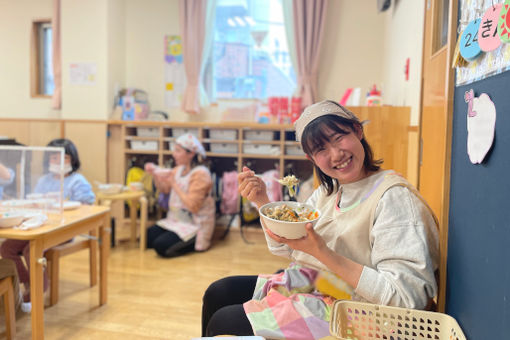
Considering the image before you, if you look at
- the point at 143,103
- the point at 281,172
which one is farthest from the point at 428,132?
the point at 143,103

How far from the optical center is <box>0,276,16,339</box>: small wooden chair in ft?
6.49

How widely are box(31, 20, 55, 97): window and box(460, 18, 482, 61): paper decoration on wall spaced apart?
17.6ft

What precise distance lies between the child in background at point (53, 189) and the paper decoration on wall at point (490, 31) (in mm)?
1974

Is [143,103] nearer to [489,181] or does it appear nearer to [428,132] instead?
[428,132]

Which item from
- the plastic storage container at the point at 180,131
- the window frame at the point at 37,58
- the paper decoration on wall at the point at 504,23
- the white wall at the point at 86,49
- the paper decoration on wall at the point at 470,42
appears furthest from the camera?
the window frame at the point at 37,58

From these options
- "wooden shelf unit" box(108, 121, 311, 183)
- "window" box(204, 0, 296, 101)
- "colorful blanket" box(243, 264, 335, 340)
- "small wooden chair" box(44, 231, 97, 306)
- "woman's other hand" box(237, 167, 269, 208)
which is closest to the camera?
"colorful blanket" box(243, 264, 335, 340)

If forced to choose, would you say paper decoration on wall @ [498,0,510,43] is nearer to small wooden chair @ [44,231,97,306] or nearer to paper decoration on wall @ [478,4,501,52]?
paper decoration on wall @ [478,4,501,52]

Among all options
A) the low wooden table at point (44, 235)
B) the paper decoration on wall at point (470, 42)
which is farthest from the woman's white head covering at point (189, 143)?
the paper decoration on wall at point (470, 42)

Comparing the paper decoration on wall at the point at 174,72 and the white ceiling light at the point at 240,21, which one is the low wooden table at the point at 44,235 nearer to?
the paper decoration on wall at the point at 174,72

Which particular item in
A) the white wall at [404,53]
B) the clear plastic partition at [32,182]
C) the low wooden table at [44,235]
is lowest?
the low wooden table at [44,235]

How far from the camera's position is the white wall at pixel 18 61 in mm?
5199

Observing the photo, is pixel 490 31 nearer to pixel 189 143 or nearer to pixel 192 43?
pixel 189 143

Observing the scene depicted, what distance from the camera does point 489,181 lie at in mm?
810

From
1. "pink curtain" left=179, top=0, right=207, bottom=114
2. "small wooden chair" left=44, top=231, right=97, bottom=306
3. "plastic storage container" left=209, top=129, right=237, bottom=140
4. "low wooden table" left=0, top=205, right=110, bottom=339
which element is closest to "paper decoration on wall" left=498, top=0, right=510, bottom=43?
"low wooden table" left=0, top=205, right=110, bottom=339
